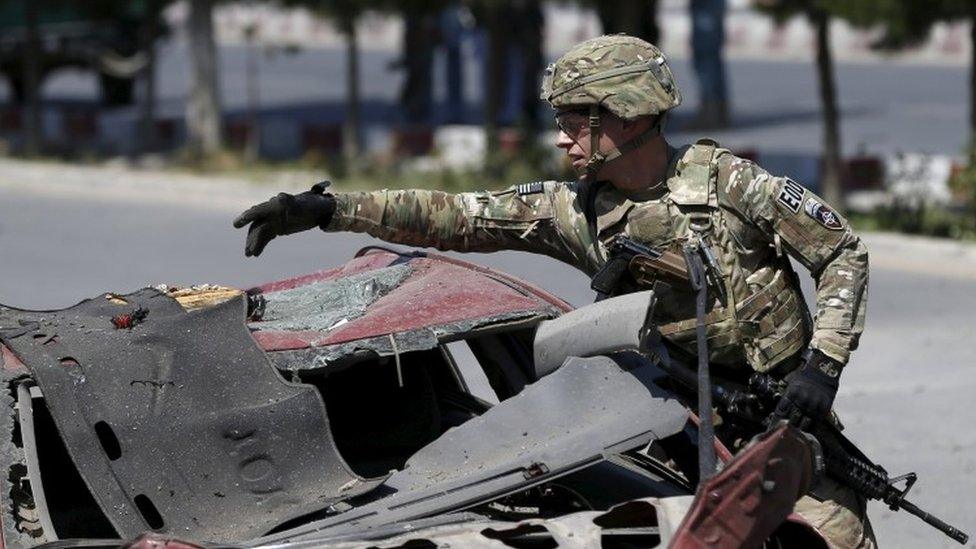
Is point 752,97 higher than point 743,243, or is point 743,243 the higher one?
point 743,243

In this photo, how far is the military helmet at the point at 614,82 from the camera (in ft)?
14.6

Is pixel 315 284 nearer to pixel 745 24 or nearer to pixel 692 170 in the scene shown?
pixel 692 170

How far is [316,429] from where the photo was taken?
410 centimetres

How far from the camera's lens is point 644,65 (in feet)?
14.7

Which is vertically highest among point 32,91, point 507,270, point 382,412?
point 382,412

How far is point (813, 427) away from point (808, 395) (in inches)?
7.2

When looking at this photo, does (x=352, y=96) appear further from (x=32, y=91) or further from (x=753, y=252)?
(x=753, y=252)

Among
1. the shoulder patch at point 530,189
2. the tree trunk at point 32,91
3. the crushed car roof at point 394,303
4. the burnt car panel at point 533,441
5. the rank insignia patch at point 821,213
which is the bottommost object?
the tree trunk at point 32,91

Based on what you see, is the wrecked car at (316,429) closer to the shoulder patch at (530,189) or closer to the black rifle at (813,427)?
the black rifle at (813,427)

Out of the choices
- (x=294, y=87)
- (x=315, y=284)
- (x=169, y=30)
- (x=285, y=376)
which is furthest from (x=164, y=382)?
(x=294, y=87)

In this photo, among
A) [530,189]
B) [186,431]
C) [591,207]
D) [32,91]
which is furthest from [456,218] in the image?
[32,91]

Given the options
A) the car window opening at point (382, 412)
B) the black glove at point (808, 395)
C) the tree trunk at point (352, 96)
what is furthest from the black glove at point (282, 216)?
the tree trunk at point (352, 96)

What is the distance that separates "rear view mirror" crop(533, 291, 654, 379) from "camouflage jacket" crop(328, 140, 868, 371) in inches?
7.3

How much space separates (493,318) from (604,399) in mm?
380
